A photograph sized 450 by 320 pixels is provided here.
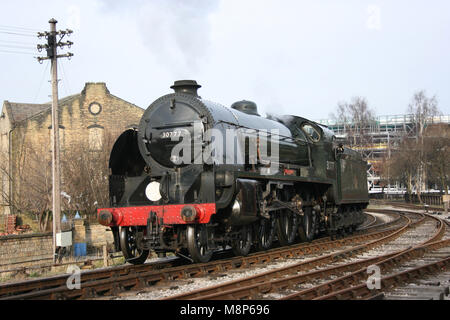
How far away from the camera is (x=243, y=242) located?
1109 cm

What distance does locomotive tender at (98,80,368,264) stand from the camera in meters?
9.55

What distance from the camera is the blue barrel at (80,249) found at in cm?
1923

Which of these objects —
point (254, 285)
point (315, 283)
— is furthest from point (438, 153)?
point (254, 285)

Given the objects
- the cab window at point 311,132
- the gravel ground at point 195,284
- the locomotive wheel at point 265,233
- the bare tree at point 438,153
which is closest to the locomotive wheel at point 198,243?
the gravel ground at point 195,284

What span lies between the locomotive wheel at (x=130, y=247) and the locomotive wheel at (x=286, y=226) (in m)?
3.75

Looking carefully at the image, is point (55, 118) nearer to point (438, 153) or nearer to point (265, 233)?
point (265, 233)

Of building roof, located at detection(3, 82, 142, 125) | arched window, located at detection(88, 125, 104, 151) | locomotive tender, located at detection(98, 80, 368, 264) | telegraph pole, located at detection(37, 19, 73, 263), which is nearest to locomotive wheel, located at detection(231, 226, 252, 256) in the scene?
locomotive tender, located at detection(98, 80, 368, 264)

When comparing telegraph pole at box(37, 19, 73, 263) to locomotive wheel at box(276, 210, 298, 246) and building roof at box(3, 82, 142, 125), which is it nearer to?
locomotive wheel at box(276, 210, 298, 246)

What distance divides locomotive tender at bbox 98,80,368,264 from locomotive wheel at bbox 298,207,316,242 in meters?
1.27

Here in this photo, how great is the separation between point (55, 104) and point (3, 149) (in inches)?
761

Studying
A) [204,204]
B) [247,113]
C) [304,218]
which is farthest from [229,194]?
[304,218]

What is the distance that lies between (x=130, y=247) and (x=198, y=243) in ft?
5.57

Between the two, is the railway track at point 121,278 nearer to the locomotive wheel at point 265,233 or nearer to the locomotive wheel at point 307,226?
the locomotive wheel at point 265,233

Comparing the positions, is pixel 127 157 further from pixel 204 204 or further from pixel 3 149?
pixel 3 149
